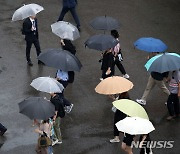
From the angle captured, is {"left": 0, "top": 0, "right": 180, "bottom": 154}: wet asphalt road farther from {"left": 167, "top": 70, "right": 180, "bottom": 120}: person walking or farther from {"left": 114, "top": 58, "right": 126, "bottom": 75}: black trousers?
{"left": 114, "top": 58, "right": 126, "bottom": 75}: black trousers

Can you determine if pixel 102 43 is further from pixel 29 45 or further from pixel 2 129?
pixel 2 129

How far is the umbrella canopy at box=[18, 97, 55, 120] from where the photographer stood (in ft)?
27.5

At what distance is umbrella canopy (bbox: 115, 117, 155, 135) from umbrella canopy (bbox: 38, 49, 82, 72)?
240cm

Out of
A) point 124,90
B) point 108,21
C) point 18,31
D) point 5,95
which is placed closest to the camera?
point 124,90

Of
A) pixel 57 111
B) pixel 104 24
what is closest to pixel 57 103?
pixel 57 111

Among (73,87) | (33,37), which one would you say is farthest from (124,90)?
(33,37)

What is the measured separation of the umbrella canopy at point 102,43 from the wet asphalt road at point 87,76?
4.45 ft

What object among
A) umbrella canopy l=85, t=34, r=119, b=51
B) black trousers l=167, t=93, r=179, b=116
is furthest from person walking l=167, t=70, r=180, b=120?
umbrella canopy l=85, t=34, r=119, b=51

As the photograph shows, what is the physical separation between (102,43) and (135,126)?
3.51 metres

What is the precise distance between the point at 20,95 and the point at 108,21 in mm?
3017

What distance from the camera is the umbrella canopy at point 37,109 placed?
837 cm

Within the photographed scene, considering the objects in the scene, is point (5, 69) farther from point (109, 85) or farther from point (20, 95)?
point (109, 85)

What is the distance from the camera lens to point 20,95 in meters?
11.6

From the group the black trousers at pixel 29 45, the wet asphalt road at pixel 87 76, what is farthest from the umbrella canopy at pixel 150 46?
the black trousers at pixel 29 45
